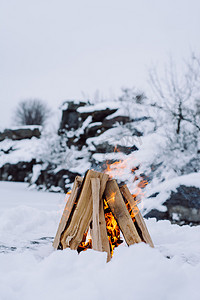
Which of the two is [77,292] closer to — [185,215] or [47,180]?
[185,215]

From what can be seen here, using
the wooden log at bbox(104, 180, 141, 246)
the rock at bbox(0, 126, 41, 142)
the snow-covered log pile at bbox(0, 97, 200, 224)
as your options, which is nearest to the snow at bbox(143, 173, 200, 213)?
the snow-covered log pile at bbox(0, 97, 200, 224)

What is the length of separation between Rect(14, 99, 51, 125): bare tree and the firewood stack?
2530 centimetres

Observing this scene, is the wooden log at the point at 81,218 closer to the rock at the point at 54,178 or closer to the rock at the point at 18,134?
the rock at the point at 54,178

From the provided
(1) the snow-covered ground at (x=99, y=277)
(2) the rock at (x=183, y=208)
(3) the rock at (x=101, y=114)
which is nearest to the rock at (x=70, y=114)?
(3) the rock at (x=101, y=114)

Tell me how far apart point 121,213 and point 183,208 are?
278 centimetres

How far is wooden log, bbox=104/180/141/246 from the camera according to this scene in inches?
91.5

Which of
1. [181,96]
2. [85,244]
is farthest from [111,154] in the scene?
[85,244]

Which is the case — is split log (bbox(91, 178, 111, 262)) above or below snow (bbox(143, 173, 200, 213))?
above

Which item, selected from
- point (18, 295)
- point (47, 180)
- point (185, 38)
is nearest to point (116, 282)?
point (18, 295)

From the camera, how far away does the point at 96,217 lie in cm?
228

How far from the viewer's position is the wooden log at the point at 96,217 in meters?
2.18

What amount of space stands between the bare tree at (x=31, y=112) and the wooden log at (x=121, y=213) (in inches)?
997

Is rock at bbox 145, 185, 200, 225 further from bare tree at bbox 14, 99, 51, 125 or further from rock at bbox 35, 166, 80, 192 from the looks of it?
bare tree at bbox 14, 99, 51, 125

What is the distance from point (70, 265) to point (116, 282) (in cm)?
39
